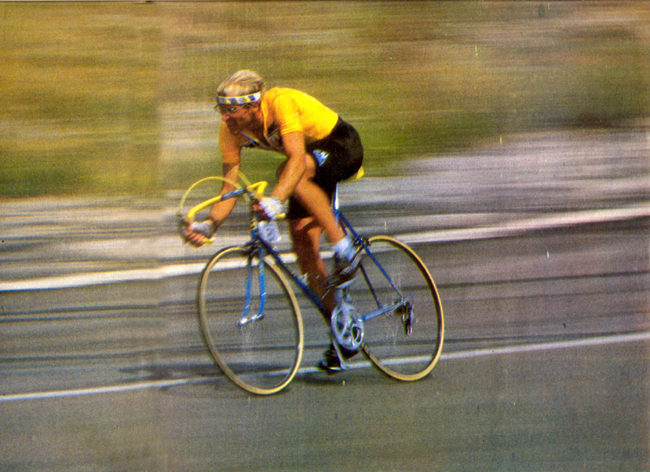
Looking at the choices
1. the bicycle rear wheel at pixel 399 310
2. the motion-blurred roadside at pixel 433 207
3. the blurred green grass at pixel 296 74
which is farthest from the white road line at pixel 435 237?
the blurred green grass at pixel 296 74

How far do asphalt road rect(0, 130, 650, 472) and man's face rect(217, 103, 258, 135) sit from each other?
0.69 meters

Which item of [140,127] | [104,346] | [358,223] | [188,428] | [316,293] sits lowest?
[188,428]

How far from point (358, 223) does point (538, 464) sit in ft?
5.37

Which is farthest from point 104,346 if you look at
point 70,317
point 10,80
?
point 10,80

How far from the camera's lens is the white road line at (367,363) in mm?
3537

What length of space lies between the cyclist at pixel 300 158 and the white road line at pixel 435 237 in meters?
0.25

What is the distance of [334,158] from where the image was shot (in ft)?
11.9

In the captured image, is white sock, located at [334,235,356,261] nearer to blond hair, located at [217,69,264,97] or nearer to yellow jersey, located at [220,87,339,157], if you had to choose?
yellow jersey, located at [220,87,339,157]

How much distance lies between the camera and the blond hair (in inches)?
139

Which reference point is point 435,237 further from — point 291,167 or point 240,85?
point 240,85

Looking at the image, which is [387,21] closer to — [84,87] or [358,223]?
[358,223]

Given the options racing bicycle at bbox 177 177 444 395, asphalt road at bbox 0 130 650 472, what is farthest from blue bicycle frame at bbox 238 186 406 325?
asphalt road at bbox 0 130 650 472

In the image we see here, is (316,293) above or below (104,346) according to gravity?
above

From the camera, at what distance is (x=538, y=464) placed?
147 inches
